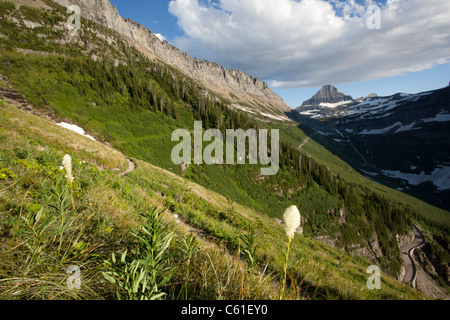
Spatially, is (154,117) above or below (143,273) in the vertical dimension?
above

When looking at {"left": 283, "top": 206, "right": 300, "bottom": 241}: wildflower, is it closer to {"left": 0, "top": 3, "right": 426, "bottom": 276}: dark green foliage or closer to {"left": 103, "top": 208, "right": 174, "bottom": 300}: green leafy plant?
{"left": 103, "top": 208, "right": 174, "bottom": 300}: green leafy plant

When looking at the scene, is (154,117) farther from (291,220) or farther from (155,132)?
(291,220)

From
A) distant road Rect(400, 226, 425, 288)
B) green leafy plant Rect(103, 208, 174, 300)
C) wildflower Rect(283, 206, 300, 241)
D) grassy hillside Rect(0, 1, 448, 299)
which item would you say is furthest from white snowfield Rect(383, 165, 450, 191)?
green leafy plant Rect(103, 208, 174, 300)

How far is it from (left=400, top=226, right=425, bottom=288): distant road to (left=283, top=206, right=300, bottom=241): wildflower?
346 feet

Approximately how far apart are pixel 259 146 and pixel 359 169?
A: 16326 centimetres

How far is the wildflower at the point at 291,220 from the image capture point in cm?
275

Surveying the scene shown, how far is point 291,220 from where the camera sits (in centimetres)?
281

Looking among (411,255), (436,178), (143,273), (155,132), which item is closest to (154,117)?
(155,132)

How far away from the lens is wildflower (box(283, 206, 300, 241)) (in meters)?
2.75

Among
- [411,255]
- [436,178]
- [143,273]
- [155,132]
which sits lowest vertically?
[411,255]

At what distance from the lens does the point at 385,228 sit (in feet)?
287

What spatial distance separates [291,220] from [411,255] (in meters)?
131

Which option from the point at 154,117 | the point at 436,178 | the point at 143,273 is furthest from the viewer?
the point at 436,178

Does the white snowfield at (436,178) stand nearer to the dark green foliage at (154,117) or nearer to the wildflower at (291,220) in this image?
the dark green foliage at (154,117)
